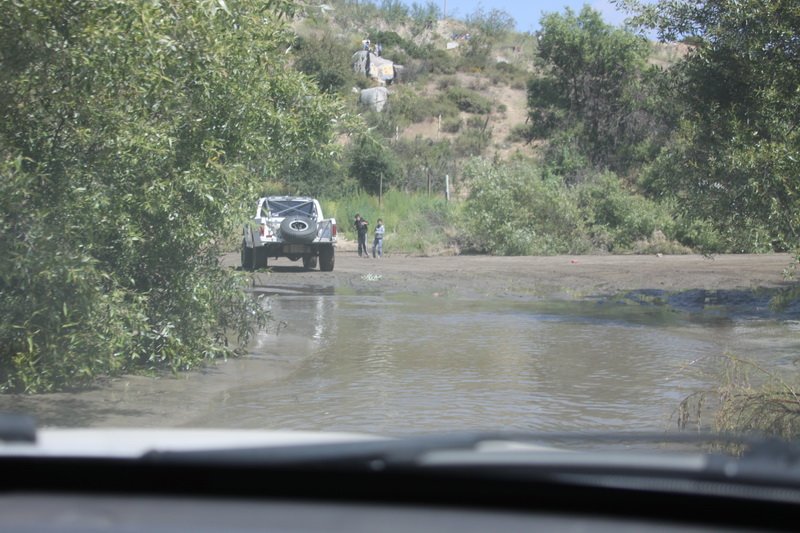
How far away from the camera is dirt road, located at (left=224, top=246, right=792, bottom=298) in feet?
68.3

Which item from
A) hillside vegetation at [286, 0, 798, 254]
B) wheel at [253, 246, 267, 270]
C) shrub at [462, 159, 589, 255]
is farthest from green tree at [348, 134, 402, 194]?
wheel at [253, 246, 267, 270]

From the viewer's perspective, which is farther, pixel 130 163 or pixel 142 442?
pixel 130 163

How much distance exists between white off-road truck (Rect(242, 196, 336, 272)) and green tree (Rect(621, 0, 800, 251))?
1009 centimetres

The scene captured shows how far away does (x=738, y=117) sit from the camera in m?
12.7

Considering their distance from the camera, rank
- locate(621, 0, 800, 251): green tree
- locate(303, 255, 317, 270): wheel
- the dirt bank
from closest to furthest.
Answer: the dirt bank < locate(621, 0, 800, 251): green tree < locate(303, 255, 317, 270): wheel

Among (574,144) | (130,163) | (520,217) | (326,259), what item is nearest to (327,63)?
(574,144)

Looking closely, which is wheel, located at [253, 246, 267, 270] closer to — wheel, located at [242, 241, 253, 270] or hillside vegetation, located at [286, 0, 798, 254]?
wheel, located at [242, 241, 253, 270]

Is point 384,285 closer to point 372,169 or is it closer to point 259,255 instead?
point 259,255

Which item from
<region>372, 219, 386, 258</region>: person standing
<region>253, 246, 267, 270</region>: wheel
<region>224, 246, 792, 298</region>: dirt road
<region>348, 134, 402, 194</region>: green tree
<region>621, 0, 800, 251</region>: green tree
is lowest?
<region>224, 246, 792, 298</region>: dirt road

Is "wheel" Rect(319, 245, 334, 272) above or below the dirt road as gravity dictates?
above

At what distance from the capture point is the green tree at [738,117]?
11047 millimetres

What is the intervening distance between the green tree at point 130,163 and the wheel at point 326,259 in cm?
1316

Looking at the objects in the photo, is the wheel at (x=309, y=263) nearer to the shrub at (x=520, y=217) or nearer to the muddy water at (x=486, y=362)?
the muddy water at (x=486, y=362)

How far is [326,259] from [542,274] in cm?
542
